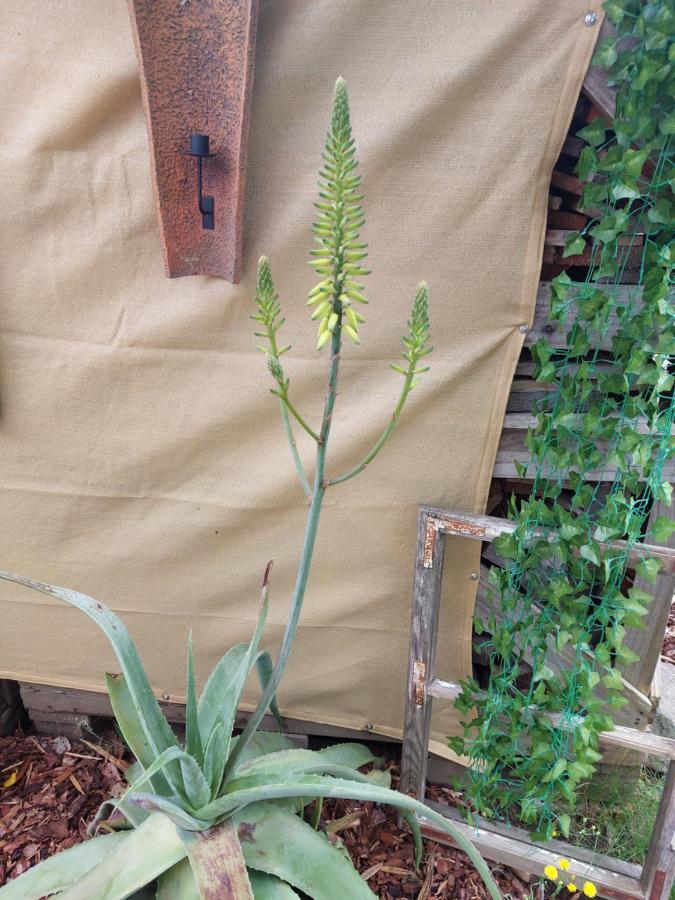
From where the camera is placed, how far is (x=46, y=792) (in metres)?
1.64

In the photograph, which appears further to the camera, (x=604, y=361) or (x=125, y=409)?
(x=125, y=409)

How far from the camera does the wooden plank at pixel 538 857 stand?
1.41m

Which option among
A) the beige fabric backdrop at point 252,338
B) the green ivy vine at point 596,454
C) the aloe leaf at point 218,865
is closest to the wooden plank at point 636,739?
the green ivy vine at point 596,454

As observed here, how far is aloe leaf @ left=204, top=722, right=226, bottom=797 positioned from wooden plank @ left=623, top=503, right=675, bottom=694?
88 cm

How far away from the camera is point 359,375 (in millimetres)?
1290

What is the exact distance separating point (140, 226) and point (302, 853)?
1236mm

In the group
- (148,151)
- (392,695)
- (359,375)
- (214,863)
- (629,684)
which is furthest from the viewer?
(392,695)

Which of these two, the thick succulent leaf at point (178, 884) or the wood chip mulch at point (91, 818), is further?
the wood chip mulch at point (91, 818)

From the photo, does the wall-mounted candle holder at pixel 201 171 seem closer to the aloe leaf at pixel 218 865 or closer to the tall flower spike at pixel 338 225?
the tall flower spike at pixel 338 225

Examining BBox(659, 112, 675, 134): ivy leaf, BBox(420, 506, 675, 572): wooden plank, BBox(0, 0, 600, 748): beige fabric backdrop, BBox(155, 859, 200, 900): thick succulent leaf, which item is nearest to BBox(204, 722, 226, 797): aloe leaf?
BBox(155, 859, 200, 900): thick succulent leaf

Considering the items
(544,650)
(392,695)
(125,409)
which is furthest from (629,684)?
(125,409)

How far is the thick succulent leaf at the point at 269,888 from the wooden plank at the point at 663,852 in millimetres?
837

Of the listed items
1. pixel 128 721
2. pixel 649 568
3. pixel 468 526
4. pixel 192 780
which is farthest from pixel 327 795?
pixel 649 568

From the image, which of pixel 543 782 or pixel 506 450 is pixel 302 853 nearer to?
pixel 543 782
